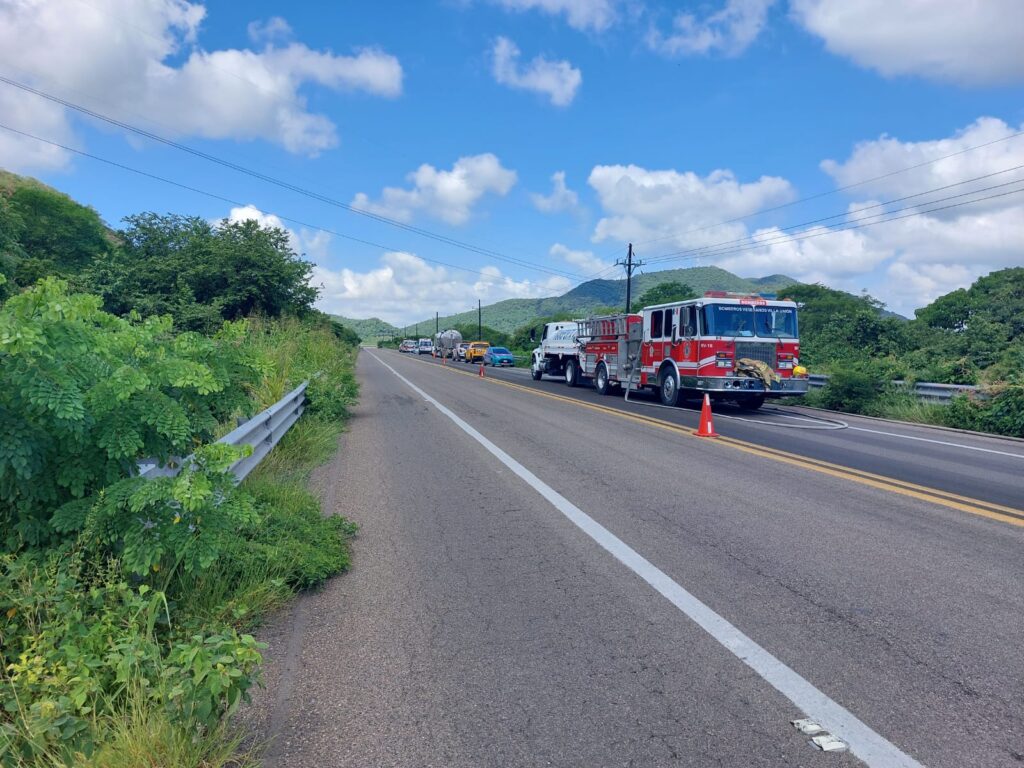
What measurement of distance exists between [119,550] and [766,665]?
342 centimetres

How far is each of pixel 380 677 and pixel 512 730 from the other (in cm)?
85

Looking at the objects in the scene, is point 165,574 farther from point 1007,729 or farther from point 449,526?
point 1007,729

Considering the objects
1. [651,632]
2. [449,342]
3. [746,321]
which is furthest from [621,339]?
[449,342]

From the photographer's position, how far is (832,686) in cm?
361

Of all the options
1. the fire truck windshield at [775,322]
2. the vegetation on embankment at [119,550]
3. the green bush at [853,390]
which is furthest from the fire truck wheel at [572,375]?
the vegetation on embankment at [119,550]

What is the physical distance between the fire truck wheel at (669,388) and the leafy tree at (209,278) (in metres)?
14.0

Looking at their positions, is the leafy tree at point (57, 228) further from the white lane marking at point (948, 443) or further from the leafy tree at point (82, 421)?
the leafy tree at point (82, 421)

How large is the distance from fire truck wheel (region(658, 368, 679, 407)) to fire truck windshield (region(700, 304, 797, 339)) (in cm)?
201

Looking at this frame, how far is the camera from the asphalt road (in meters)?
3.17

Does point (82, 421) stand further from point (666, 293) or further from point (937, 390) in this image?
point (666, 293)

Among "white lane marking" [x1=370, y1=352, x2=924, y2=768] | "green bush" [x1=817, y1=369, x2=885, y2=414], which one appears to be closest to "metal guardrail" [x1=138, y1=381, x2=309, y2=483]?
"white lane marking" [x1=370, y1=352, x2=924, y2=768]

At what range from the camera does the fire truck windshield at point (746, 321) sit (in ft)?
59.4

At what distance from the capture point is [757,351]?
59.3ft

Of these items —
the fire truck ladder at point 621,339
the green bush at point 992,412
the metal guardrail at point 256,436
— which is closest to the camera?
the metal guardrail at point 256,436
